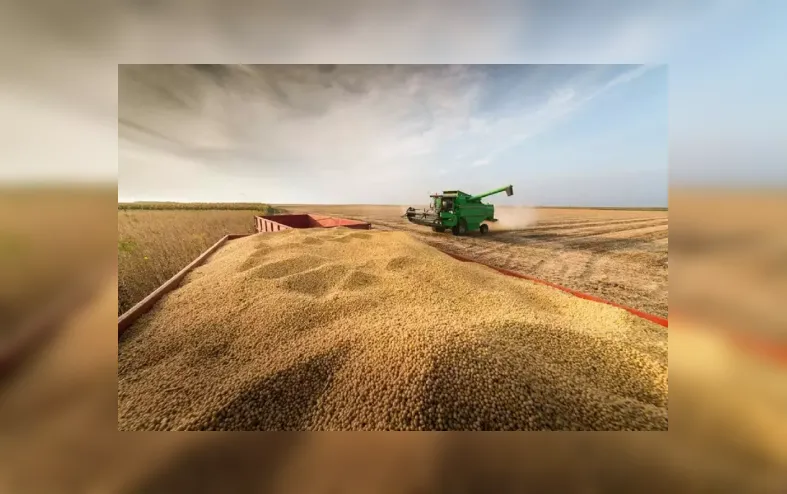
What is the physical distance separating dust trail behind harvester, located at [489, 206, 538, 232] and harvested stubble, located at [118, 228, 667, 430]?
6064mm

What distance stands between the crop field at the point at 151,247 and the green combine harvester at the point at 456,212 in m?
4.21

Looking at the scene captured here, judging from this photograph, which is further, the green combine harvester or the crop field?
the green combine harvester

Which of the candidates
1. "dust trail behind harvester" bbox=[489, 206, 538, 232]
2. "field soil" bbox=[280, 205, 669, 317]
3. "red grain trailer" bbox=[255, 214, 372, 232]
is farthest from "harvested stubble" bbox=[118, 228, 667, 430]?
"dust trail behind harvester" bbox=[489, 206, 538, 232]

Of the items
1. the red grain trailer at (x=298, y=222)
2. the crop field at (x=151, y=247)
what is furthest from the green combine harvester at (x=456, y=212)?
the crop field at (x=151, y=247)

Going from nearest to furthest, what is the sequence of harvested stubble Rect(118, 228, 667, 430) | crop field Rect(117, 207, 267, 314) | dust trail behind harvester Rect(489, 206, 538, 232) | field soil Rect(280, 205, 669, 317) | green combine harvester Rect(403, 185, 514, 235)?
harvested stubble Rect(118, 228, 667, 430) < crop field Rect(117, 207, 267, 314) < field soil Rect(280, 205, 669, 317) < green combine harvester Rect(403, 185, 514, 235) < dust trail behind harvester Rect(489, 206, 538, 232)

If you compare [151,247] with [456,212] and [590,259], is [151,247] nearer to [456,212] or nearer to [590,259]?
[456,212]

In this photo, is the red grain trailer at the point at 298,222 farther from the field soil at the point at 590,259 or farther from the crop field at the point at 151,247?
the field soil at the point at 590,259

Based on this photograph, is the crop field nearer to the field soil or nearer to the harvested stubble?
the harvested stubble

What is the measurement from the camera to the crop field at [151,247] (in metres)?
2.04

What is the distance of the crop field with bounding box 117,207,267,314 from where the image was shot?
204cm

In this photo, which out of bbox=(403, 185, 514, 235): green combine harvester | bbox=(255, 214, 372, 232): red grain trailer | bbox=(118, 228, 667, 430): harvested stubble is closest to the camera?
bbox=(118, 228, 667, 430): harvested stubble

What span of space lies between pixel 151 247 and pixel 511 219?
7969mm
